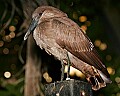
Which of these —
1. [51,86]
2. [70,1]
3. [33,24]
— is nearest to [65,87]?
[51,86]

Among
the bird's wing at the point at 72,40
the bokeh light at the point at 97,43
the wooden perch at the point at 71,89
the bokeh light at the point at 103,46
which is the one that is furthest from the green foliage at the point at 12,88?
the wooden perch at the point at 71,89

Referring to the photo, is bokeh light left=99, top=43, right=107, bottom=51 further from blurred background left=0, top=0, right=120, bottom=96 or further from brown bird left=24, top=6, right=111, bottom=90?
brown bird left=24, top=6, right=111, bottom=90

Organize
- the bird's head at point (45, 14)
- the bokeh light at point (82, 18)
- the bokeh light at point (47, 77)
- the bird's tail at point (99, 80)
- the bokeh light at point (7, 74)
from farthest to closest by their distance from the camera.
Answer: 1. the bokeh light at point (82, 18)
2. the bokeh light at point (7, 74)
3. the bokeh light at point (47, 77)
4. the bird's head at point (45, 14)
5. the bird's tail at point (99, 80)

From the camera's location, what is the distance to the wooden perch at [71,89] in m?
4.08

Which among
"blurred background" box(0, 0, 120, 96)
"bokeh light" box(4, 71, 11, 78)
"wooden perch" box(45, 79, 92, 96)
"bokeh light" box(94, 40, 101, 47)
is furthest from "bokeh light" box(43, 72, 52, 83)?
"wooden perch" box(45, 79, 92, 96)

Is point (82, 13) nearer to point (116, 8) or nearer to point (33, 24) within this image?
point (116, 8)

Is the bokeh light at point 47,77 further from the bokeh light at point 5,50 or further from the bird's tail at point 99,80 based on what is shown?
the bird's tail at point 99,80

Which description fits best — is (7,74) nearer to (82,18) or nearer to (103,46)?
(82,18)

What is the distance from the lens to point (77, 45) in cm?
496

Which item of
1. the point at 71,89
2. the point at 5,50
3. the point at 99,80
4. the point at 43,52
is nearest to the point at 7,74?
the point at 5,50

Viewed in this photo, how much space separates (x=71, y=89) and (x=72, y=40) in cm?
96

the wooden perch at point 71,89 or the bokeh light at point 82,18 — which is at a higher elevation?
the wooden perch at point 71,89

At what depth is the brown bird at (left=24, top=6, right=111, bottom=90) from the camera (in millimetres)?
4832

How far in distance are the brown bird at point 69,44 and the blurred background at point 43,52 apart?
1.51 m
